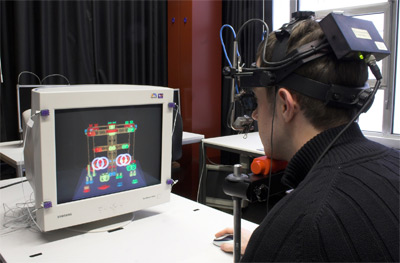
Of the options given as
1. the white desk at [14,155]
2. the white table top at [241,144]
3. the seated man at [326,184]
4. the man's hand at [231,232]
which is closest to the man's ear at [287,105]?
the seated man at [326,184]

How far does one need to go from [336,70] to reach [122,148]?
755 millimetres

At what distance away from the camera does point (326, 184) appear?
0.64 meters

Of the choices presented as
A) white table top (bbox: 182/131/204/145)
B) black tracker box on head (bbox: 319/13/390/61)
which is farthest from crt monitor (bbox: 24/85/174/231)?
white table top (bbox: 182/131/204/145)

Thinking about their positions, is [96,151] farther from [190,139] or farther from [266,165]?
[190,139]

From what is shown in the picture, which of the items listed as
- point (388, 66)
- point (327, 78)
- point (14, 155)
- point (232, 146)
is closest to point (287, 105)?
point (327, 78)

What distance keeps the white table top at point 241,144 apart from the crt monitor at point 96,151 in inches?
54.7

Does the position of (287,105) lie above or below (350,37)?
below

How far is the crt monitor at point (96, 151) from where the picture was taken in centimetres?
112

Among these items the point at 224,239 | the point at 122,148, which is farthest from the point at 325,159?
the point at 122,148

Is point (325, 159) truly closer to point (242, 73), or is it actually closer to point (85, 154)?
point (242, 73)

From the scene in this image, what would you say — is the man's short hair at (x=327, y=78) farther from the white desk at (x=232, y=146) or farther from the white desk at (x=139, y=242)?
the white desk at (x=232, y=146)

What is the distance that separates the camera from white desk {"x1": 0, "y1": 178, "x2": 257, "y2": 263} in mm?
1088

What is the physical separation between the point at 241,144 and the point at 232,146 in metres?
0.11

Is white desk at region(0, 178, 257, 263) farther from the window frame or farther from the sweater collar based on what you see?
the window frame
